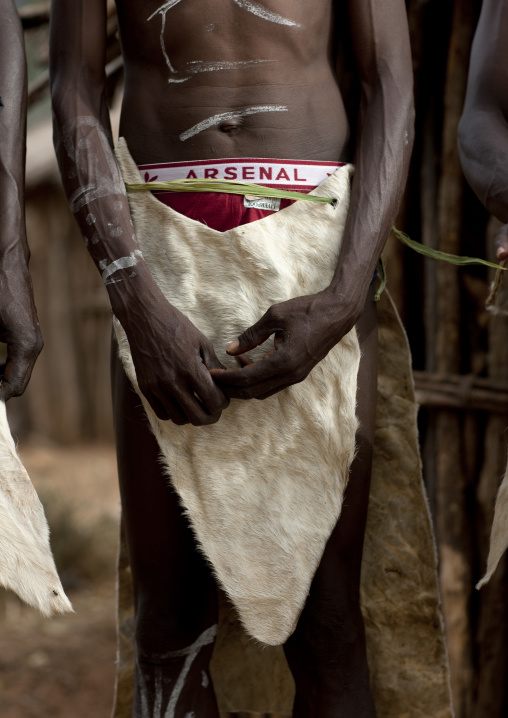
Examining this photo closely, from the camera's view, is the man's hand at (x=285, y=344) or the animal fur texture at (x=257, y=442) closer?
the man's hand at (x=285, y=344)

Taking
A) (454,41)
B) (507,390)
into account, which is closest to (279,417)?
(507,390)

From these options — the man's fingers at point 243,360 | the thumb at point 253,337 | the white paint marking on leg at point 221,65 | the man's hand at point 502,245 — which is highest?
the white paint marking on leg at point 221,65

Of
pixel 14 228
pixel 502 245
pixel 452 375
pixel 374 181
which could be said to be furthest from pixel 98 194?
pixel 452 375

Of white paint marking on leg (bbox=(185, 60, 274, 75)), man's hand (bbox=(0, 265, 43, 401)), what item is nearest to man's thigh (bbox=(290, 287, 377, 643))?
white paint marking on leg (bbox=(185, 60, 274, 75))

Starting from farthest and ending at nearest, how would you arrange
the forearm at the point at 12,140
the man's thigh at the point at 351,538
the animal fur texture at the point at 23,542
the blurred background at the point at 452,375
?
the blurred background at the point at 452,375, the man's thigh at the point at 351,538, the forearm at the point at 12,140, the animal fur texture at the point at 23,542

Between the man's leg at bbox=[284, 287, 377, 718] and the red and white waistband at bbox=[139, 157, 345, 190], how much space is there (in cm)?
29

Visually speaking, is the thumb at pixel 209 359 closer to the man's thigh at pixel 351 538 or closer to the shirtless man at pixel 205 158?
the shirtless man at pixel 205 158

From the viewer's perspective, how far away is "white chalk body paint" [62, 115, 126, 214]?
157 centimetres

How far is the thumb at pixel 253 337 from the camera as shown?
1.48 m

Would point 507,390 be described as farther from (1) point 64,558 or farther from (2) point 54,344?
(2) point 54,344

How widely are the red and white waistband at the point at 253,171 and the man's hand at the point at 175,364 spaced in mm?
283

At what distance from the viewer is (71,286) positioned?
→ 7855 millimetres

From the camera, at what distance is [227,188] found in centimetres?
158

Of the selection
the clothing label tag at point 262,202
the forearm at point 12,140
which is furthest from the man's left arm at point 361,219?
the forearm at point 12,140
